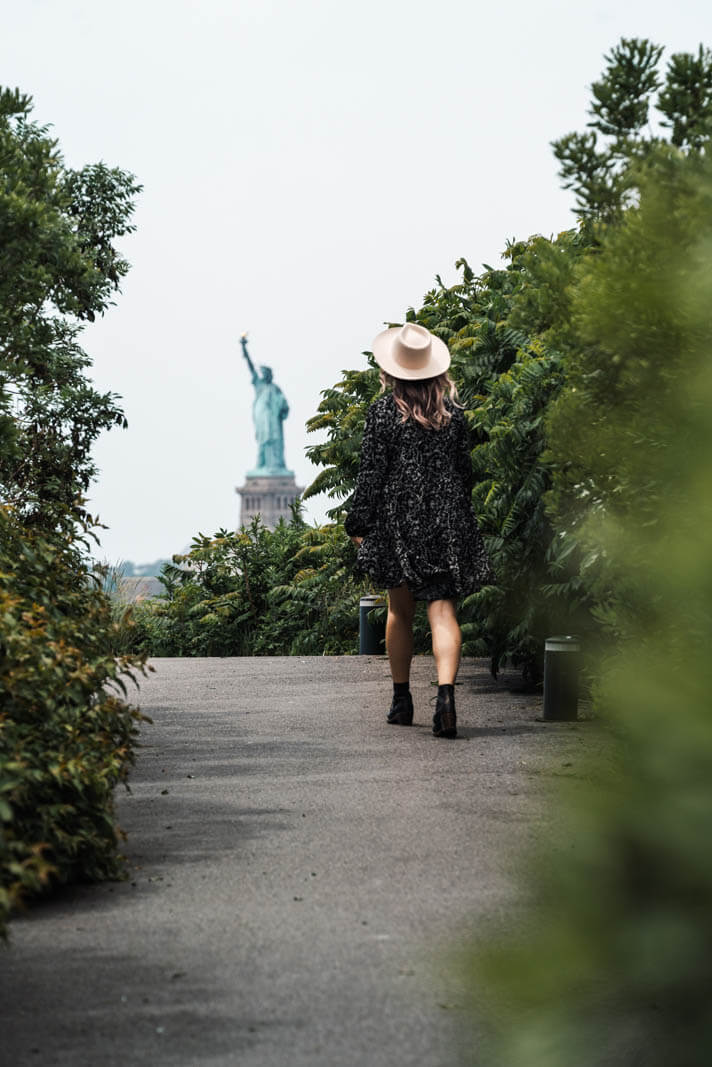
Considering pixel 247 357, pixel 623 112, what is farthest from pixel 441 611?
pixel 247 357

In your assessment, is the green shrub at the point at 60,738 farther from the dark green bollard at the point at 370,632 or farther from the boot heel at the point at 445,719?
the dark green bollard at the point at 370,632

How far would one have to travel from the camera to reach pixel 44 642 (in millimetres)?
4594

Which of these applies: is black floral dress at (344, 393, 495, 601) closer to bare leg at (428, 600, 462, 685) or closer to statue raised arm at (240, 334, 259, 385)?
bare leg at (428, 600, 462, 685)

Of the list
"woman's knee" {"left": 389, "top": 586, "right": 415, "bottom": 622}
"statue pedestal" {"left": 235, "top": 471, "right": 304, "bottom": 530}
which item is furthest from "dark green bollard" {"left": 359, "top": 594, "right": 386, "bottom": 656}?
"statue pedestal" {"left": 235, "top": 471, "right": 304, "bottom": 530}

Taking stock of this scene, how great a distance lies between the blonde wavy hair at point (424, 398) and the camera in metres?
7.89

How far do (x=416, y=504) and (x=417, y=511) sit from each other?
38 millimetres

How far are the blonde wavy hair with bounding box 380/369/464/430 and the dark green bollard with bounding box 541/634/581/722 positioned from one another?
140cm

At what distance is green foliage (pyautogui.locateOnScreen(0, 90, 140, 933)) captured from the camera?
4043 mm

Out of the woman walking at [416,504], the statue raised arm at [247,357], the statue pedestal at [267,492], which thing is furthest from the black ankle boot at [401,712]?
the statue pedestal at [267,492]

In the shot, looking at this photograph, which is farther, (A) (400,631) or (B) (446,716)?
(A) (400,631)

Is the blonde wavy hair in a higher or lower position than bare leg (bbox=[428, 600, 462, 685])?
higher

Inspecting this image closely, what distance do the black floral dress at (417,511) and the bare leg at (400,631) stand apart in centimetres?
11

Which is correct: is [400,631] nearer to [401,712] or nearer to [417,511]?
[401,712]

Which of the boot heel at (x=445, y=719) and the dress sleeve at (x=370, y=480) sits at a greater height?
the dress sleeve at (x=370, y=480)
